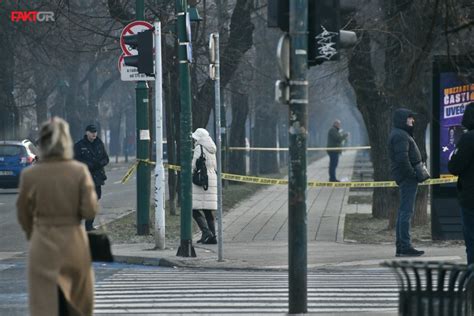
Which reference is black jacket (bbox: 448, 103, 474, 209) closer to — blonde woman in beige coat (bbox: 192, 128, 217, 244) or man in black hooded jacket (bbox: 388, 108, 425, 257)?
man in black hooded jacket (bbox: 388, 108, 425, 257)

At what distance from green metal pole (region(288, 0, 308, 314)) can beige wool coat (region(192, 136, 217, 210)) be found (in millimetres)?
8105

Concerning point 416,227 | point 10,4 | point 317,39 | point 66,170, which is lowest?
point 416,227

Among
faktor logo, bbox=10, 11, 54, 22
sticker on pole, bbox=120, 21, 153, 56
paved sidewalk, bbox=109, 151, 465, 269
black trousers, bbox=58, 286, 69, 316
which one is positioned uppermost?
faktor logo, bbox=10, 11, 54, 22

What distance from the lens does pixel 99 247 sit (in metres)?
8.60

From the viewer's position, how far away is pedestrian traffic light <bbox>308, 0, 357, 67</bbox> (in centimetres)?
1093

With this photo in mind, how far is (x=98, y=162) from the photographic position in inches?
821

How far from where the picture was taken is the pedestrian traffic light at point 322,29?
35.9 ft

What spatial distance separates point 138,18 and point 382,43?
431 cm

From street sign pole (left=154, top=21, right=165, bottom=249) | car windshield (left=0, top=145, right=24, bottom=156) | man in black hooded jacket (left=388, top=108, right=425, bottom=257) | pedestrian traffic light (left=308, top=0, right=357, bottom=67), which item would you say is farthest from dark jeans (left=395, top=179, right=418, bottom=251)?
car windshield (left=0, top=145, right=24, bottom=156)

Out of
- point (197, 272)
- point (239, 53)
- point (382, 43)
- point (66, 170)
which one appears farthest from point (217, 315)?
point (239, 53)

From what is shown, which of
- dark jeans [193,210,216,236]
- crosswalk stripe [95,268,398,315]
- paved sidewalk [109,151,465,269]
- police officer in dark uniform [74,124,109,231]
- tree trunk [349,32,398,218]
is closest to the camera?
crosswalk stripe [95,268,398,315]

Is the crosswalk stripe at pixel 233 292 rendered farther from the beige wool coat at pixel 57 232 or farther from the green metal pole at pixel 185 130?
the beige wool coat at pixel 57 232

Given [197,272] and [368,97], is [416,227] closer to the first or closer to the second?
[368,97]

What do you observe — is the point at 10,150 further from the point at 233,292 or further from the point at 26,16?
the point at 233,292
